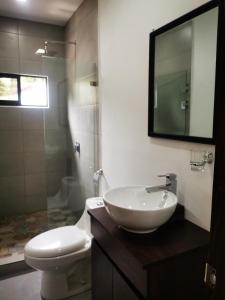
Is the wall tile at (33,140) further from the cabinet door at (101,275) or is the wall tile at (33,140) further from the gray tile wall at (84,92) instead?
the cabinet door at (101,275)

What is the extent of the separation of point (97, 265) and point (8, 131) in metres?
2.32

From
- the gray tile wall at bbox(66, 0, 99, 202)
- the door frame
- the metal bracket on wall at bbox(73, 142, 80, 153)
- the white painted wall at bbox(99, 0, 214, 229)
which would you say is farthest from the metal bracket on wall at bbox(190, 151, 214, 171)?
the metal bracket on wall at bbox(73, 142, 80, 153)

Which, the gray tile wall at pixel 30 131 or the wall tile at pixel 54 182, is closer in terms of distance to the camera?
the gray tile wall at pixel 30 131

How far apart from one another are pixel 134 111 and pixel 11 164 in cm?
218

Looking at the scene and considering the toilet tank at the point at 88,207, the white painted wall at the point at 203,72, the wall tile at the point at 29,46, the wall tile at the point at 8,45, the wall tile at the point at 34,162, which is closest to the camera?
the white painted wall at the point at 203,72

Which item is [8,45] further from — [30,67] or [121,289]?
[121,289]

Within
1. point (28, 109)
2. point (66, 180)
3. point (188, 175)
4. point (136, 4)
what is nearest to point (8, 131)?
point (28, 109)

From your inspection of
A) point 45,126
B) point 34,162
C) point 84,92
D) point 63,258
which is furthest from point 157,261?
point 34,162

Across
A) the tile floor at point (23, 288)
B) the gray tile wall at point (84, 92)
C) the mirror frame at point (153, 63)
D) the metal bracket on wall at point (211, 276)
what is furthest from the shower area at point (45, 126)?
the metal bracket on wall at point (211, 276)

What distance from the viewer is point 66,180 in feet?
10.2

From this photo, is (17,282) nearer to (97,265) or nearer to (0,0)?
(97,265)

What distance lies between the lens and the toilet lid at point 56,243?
177cm

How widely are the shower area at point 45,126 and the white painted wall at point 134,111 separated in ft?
0.94

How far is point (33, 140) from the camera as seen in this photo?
132 inches
